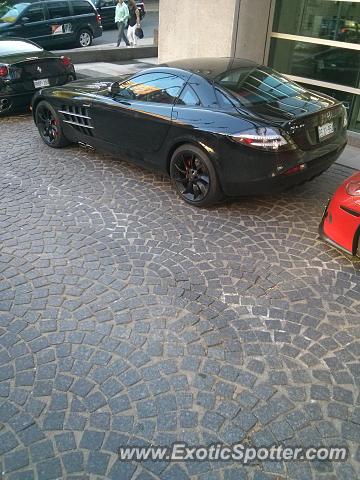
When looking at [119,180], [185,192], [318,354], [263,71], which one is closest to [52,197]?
[119,180]

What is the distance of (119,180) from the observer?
543 cm

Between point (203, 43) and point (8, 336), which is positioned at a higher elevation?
point (203, 43)

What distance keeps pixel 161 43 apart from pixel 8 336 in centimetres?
839

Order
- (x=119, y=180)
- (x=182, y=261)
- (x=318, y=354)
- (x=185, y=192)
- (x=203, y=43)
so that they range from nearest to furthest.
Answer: (x=318, y=354) → (x=182, y=261) → (x=185, y=192) → (x=119, y=180) → (x=203, y=43)

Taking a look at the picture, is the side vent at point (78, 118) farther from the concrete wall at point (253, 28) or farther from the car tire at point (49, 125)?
the concrete wall at point (253, 28)

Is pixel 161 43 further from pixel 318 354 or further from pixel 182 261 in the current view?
pixel 318 354

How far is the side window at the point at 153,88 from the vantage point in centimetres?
483

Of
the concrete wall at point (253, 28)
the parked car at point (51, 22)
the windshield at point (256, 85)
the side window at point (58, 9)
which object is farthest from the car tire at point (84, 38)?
the windshield at point (256, 85)

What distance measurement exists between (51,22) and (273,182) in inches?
471

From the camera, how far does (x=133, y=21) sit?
1384cm

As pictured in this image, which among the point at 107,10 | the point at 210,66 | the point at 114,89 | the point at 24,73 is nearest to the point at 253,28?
the point at 210,66

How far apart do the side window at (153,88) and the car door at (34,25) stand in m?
9.19

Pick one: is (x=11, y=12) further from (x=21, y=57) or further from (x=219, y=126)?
(x=219, y=126)

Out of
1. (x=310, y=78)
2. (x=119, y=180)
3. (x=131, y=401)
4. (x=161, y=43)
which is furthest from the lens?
(x=161, y=43)
